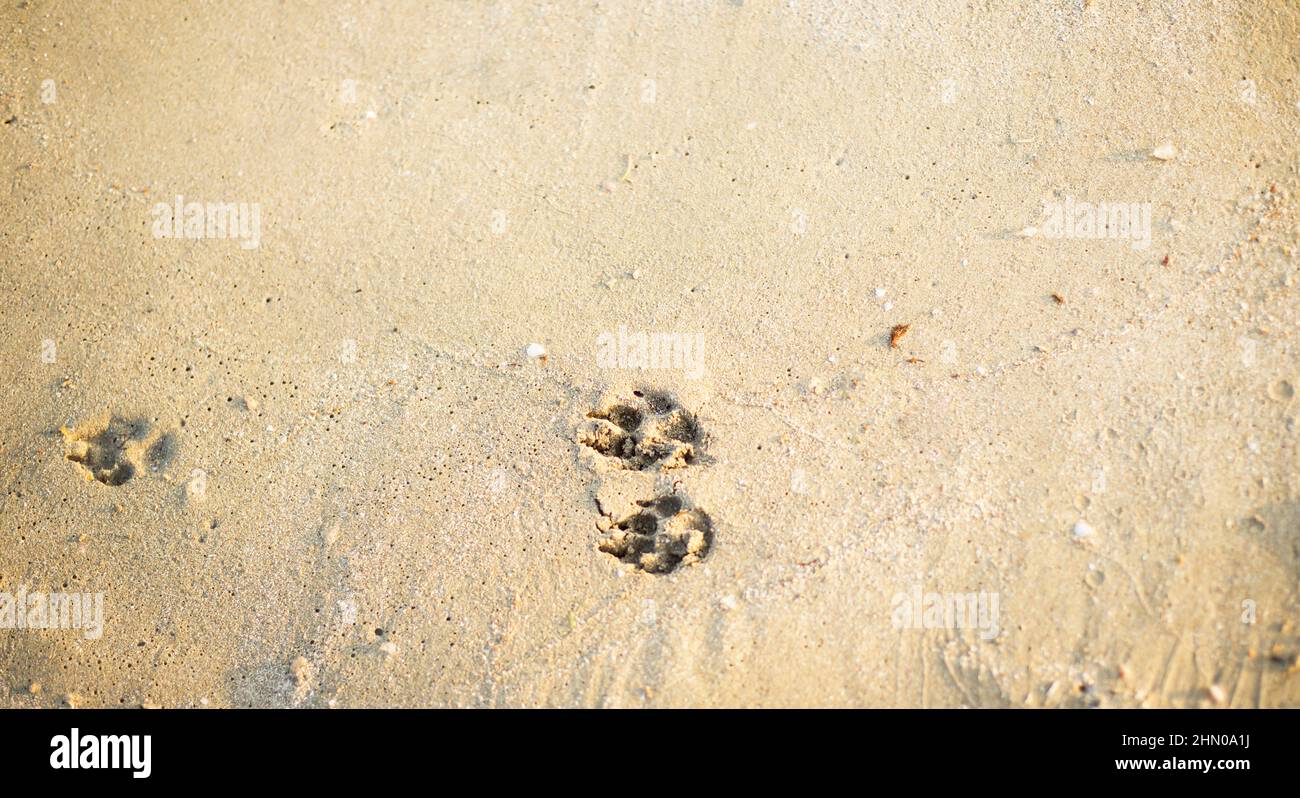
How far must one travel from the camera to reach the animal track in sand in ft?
11.5

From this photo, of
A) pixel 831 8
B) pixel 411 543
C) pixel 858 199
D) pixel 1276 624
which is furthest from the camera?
pixel 831 8

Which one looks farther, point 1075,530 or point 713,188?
point 713,188

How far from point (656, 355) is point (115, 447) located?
2.17m

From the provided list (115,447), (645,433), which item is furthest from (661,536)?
(115,447)

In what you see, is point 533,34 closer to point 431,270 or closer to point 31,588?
point 431,270

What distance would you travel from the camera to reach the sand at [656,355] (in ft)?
10.3

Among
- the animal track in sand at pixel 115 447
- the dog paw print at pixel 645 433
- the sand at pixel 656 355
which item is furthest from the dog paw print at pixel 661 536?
the animal track in sand at pixel 115 447

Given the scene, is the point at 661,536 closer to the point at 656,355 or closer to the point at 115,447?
the point at 656,355

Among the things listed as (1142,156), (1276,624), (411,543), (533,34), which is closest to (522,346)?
(411,543)

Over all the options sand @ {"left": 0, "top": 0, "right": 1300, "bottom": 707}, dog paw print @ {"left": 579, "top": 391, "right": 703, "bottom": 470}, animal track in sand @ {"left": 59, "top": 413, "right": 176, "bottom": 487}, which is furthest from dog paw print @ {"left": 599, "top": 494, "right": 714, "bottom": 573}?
animal track in sand @ {"left": 59, "top": 413, "right": 176, "bottom": 487}

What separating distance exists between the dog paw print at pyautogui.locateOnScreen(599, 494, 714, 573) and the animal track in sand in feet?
5.97

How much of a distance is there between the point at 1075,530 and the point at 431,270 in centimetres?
264

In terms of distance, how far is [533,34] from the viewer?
12.9 feet

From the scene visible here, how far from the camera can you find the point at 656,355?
3.49 meters
